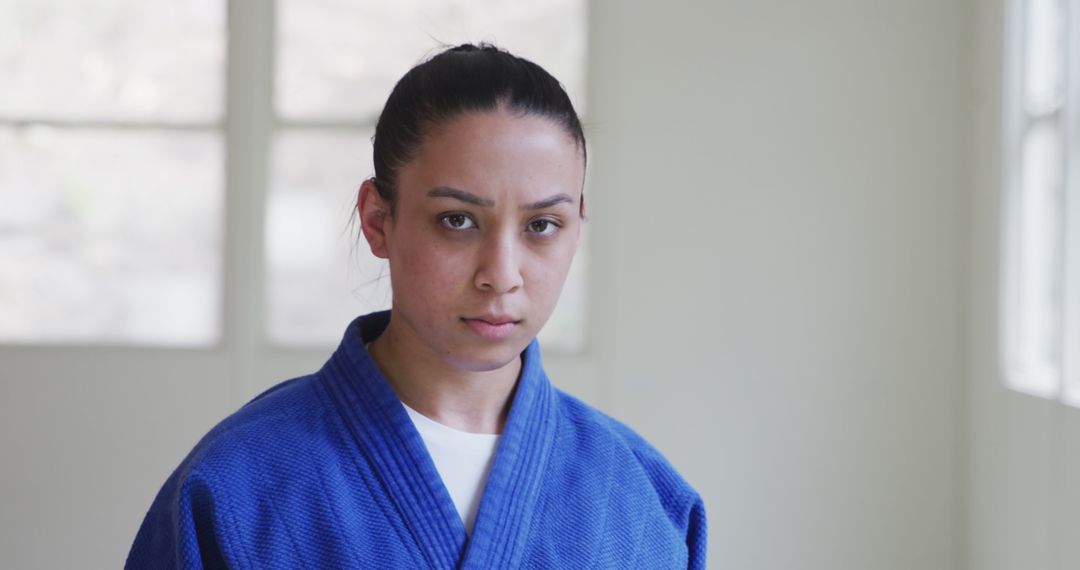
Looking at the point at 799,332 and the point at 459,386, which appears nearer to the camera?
the point at 459,386

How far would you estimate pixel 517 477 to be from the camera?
1.22m

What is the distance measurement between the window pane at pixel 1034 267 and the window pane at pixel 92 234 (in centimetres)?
230

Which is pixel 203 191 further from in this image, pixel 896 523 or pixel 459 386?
pixel 459 386

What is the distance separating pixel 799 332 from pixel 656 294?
0.43m

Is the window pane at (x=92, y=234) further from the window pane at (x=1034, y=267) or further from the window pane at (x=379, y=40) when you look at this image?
the window pane at (x=1034, y=267)

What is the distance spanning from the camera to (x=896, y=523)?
3.49 m

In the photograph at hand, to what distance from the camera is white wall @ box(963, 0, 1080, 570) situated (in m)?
2.69

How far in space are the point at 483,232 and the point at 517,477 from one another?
0.87 feet

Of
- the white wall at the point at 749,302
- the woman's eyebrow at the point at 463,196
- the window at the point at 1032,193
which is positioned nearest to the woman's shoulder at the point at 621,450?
the woman's eyebrow at the point at 463,196

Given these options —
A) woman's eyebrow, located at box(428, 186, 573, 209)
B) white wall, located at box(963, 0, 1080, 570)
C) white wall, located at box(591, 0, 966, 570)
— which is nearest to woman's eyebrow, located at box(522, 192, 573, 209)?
woman's eyebrow, located at box(428, 186, 573, 209)

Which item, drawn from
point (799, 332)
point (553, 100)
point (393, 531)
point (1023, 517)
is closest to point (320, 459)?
point (393, 531)

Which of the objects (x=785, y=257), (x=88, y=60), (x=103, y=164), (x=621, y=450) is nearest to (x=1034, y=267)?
(x=785, y=257)

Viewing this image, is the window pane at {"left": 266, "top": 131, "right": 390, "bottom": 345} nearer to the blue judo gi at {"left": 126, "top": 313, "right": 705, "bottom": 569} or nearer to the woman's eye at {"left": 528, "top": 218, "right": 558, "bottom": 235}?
the blue judo gi at {"left": 126, "top": 313, "right": 705, "bottom": 569}

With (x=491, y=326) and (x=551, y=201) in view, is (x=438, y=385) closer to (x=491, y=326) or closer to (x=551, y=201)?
(x=491, y=326)
